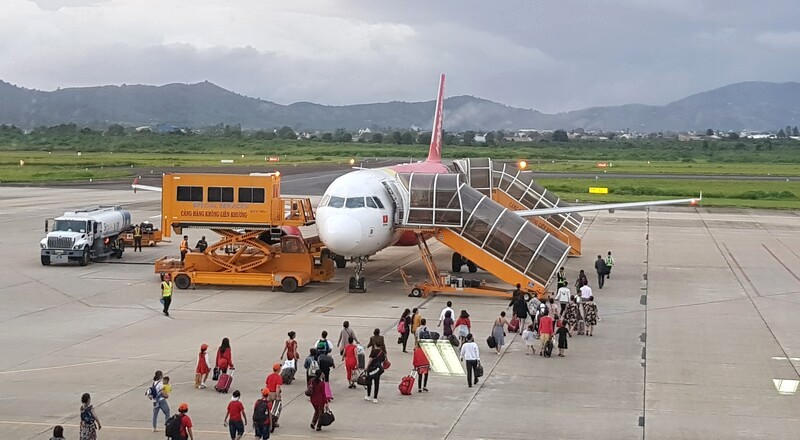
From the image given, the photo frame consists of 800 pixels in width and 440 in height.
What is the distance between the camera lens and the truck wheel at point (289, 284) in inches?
1559

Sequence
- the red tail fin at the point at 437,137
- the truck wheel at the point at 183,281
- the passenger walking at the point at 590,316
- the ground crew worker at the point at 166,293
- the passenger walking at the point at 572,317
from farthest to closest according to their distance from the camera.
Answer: the red tail fin at the point at 437,137 < the truck wheel at the point at 183,281 < the ground crew worker at the point at 166,293 < the passenger walking at the point at 590,316 < the passenger walking at the point at 572,317

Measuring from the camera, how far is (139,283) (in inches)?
1626

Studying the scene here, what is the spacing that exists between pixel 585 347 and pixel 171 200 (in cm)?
1898

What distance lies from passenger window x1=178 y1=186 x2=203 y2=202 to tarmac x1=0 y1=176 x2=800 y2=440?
3869 millimetres

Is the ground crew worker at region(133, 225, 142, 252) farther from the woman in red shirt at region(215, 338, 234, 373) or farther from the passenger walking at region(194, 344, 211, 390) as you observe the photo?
the woman in red shirt at region(215, 338, 234, 373)

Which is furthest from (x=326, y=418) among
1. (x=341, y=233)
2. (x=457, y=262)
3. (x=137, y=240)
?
(x=137, y=240)

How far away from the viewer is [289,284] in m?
39.7

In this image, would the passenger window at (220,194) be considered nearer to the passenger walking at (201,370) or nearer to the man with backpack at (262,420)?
the passenger walking at (201,370)

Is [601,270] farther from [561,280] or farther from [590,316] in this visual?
[590,316]

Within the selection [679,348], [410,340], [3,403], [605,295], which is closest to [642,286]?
[605,295]

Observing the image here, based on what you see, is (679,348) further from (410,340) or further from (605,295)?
(605,295)

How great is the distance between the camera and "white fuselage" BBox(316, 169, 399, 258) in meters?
37.3

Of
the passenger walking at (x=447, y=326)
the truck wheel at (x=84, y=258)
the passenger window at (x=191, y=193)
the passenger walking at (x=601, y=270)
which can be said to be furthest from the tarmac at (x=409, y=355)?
the passenger window at (x=191, y=193)

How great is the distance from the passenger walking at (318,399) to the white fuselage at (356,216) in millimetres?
16426
